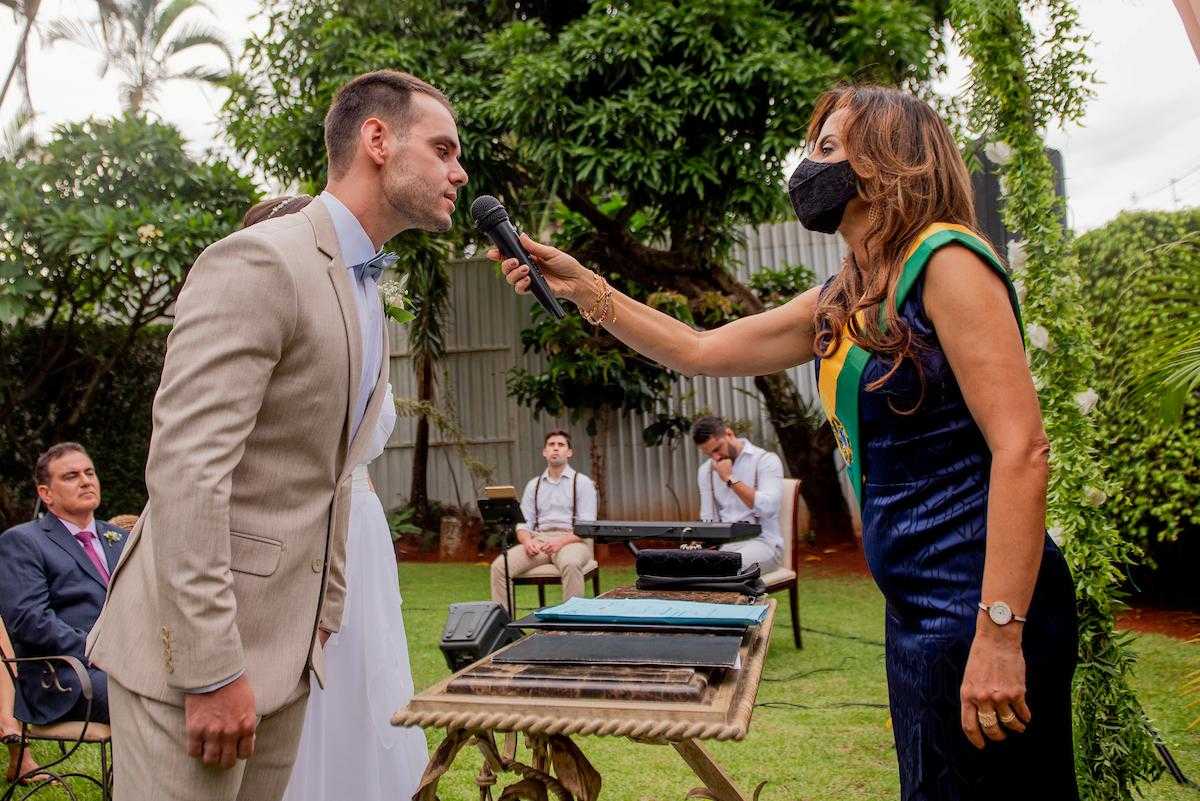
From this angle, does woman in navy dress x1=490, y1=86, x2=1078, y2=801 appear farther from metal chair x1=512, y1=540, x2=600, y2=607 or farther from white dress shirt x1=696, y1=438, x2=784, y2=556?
metal chair x1=512, y1=540, x2=600, y2=607

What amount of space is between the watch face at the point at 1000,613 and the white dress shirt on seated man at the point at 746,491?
213 inches

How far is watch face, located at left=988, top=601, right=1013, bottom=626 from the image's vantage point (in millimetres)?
1632

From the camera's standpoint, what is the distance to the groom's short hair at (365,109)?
2340 millimetres

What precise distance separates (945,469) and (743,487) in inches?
227

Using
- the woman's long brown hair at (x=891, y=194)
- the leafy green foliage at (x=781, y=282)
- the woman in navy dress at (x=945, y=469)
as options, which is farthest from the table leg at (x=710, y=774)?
the leafy green foliage at (x=781, y=282)

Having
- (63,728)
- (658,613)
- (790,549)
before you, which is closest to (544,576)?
(790,549)

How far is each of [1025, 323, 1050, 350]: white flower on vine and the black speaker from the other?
2.34 m

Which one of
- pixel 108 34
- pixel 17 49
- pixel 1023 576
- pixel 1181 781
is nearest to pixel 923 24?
pixel 1181 781

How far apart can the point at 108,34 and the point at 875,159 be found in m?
19.1

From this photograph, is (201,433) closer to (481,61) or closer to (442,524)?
(481,61)

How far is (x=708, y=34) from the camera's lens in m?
9.14

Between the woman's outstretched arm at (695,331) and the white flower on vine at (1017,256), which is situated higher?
the white flower on vine at (1017,256)

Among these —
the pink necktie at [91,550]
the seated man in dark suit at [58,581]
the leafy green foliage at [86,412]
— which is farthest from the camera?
the leafy green foliage at [86,412]

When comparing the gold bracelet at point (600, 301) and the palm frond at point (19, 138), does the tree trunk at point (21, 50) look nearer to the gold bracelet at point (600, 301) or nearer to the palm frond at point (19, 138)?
the palm frond at point (19, 138)
